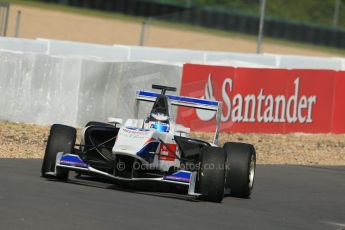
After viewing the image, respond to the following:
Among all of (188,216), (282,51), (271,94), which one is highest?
(282,51)

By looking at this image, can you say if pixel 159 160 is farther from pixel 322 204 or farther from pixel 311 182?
pixel 311 182

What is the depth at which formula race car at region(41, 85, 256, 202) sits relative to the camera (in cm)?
1043

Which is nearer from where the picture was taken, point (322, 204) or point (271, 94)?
point (322, 204)

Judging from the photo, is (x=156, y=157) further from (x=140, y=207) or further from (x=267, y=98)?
(x=267, y=98)

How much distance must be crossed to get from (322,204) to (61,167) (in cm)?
307

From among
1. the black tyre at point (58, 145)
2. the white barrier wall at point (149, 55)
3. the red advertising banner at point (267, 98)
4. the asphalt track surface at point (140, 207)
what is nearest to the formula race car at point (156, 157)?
the black tyre at point (58, 145)

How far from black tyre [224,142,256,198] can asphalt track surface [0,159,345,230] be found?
14 cm

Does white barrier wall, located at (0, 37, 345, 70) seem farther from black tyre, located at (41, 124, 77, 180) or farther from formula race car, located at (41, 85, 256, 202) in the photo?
black tyre, located at (41, 124, 77, 180)

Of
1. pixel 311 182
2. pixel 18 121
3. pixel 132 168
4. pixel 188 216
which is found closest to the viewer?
pixel 188 216

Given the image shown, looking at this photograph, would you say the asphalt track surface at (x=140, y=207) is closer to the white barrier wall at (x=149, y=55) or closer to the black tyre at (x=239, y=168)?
the black tyre at (x=239, y=168)

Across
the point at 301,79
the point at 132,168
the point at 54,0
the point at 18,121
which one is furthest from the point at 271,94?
the point at 54,0

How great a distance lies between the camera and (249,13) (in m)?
43.3

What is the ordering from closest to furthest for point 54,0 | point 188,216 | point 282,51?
point 188,216
point 282,51
point 54,0

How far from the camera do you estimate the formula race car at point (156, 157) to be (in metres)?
10.4
